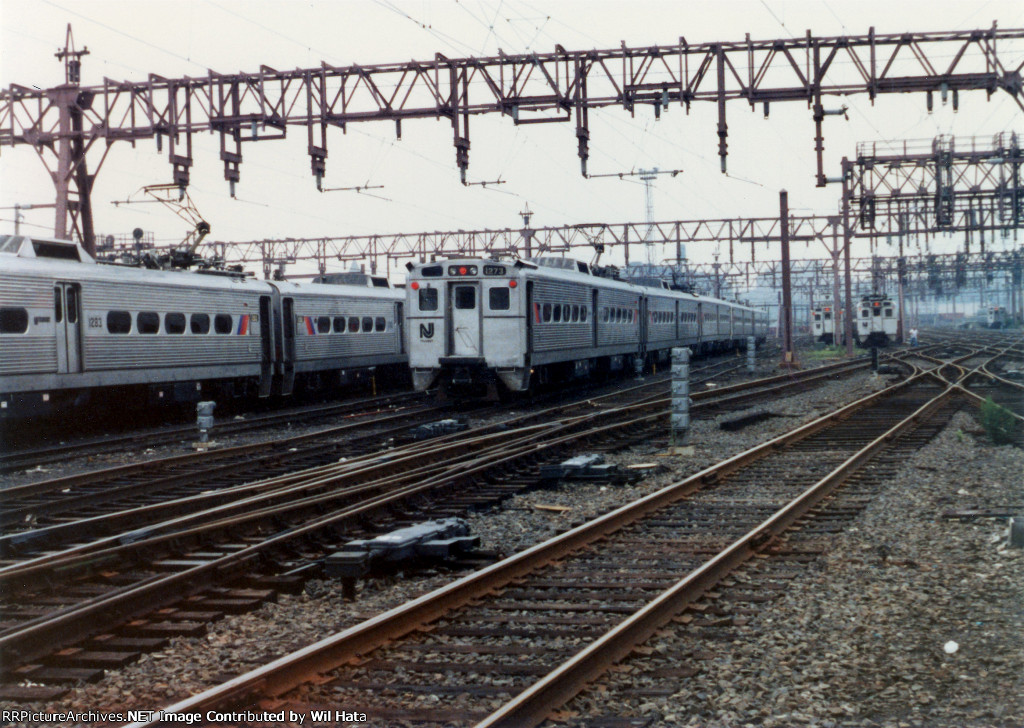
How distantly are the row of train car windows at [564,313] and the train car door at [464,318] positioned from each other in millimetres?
1655

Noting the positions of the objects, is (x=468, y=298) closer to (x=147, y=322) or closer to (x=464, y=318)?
(x=464, y=318)

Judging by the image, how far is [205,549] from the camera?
27.4 feet

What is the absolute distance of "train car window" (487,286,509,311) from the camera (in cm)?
2092

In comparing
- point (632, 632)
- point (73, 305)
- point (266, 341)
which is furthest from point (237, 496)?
point (266, 341)

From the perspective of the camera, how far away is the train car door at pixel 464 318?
2109 centimetres

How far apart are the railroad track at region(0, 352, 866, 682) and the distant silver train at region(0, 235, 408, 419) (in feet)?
20.3

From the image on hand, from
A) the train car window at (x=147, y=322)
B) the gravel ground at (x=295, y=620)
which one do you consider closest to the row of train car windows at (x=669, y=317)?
the train car window at (x=147, y=322)

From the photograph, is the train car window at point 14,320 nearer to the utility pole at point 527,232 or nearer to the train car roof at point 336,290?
the train car roof at point 336,290

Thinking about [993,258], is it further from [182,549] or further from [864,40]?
[182,549]

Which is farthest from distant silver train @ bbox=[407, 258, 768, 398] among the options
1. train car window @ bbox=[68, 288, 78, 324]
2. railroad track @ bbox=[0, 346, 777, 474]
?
train car window @ bbox=[68, 288, 78, 324]

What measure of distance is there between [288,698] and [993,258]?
72022mm

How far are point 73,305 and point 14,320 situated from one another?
147 centimetres

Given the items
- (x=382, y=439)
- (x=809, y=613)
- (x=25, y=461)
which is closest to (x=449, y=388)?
(x=382, y=439)

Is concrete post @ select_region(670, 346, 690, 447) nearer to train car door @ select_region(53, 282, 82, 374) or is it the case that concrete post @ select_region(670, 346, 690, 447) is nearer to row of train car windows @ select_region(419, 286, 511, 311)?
row of train car windows @ select_region(419, 286, 511, 311)
